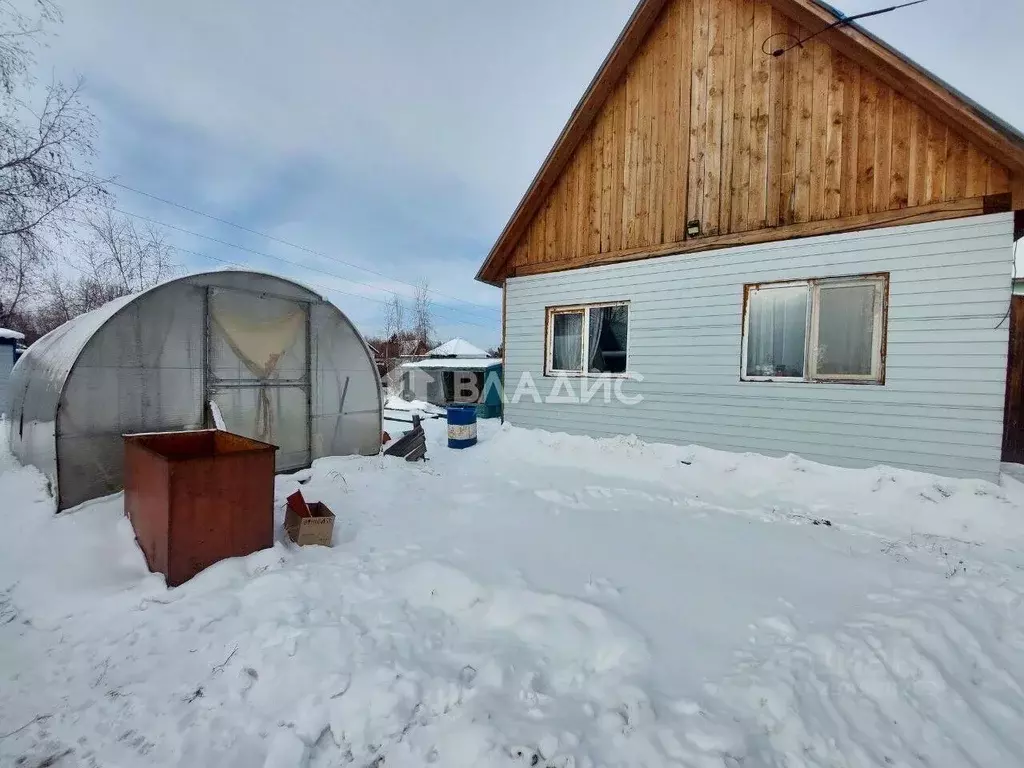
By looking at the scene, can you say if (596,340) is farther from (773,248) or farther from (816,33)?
(816,33)

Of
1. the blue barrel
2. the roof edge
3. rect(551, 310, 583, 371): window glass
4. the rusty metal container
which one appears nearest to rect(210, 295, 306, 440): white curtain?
the rusty metal container

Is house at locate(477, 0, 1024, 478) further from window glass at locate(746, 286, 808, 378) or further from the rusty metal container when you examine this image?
the rusty metal container

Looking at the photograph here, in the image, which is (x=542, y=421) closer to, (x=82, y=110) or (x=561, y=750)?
(x=561, y=750)

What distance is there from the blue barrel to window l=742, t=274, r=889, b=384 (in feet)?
17.4

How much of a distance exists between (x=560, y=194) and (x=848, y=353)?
5689 mm

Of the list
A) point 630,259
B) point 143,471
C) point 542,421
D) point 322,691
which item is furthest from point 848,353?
point 143,471

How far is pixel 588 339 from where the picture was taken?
8.16 meters

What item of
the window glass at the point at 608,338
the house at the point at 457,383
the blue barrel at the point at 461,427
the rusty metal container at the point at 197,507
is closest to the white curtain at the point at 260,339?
the rusty metal container at the point at 197,507

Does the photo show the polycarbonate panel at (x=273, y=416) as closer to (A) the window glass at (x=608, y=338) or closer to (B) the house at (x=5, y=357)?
(A) the window glass at (x=608, y=338)

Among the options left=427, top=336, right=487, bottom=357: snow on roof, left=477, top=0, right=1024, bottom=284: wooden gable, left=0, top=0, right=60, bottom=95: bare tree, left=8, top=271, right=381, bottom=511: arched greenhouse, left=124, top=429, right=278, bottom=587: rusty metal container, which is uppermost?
left=0, top=0, right=60, bottom=95: bare tree

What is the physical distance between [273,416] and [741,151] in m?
8.29

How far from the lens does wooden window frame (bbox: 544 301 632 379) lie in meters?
7.68

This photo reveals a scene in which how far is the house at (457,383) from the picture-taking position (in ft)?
48.9

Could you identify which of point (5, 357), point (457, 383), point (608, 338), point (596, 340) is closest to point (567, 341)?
point (596, 340)
